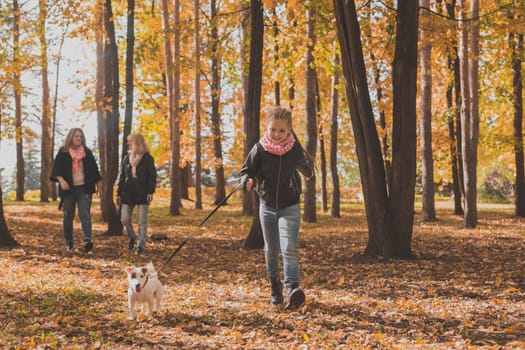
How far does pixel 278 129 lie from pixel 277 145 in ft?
0.56

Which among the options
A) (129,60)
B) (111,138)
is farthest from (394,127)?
(111,138)

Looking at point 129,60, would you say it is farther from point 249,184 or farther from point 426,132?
point 426,132

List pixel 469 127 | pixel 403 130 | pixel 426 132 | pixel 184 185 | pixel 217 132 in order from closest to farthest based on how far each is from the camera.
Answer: pixel 403 130 → pixel 469 127 → pixel 426 132 → pixel 217 132 → pixel 184 185

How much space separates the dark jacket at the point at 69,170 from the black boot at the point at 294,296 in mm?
5195

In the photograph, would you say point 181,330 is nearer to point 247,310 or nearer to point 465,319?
→ point 247,310

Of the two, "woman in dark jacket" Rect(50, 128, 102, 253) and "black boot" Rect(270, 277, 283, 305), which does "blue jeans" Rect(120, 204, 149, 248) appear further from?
"black boot" Rect(270, 277, 283, 305)

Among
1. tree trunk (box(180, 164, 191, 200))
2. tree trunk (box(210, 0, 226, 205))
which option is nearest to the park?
tree trunk (box(210, 0, 226, 205))

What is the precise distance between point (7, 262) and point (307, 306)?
18.1 ft

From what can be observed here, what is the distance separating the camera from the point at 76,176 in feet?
31.8

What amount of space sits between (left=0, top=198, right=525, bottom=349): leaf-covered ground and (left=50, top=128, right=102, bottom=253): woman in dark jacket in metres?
0.76

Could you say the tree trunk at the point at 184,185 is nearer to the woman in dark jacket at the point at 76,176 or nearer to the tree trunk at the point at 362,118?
the woman in dark jacket at the point at 76,176

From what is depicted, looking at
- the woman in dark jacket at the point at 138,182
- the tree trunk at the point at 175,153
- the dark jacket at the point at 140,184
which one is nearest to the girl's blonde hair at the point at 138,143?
the woman in dark jacket at the point at 138,182

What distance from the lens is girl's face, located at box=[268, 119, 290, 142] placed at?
17.7 feet

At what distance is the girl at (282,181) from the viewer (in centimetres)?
551
